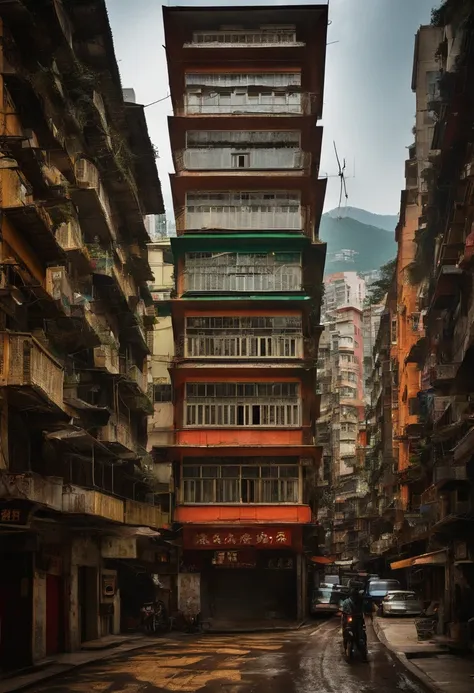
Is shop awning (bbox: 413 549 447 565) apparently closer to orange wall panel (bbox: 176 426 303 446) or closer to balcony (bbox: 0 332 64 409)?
orange wall panel (bbox: 176 426 303 446)

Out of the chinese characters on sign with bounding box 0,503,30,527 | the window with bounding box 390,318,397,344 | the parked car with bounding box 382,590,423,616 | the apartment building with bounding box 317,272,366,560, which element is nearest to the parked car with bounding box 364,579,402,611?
the parked car with bounding box 382,590,423,616

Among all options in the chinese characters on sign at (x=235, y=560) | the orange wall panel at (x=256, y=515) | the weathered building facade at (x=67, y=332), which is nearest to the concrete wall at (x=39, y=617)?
the weathered building facade at (x=67, y=332)

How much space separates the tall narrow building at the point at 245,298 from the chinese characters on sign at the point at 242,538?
5 centimetres

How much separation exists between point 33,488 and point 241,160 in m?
30.4

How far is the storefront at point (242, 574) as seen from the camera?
156 feet

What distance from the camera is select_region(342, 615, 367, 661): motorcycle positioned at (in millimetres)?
24703

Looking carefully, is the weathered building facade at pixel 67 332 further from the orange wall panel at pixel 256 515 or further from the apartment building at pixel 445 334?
the apartment building at pixel 445 334

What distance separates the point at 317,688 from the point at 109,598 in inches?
720

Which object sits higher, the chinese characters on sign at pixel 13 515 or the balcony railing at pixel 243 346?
the balcony railing at pixel 243 346

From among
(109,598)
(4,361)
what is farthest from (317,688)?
(109,598)

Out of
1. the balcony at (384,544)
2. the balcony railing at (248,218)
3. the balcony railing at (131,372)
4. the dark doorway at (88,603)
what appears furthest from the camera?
the balcony at (384,544)

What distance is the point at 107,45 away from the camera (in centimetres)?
3431

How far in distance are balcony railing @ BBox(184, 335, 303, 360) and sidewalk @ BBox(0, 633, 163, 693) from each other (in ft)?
50.2

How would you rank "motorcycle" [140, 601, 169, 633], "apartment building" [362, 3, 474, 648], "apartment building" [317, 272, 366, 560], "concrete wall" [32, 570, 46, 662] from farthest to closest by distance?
"apartment building" [317, 272, 366, 560] < "motorcycle" [140, 601, 169, 633] < "apartment building" [362, 3, 474, 648] < "concrete wall" [32, 570, 46, 662]
